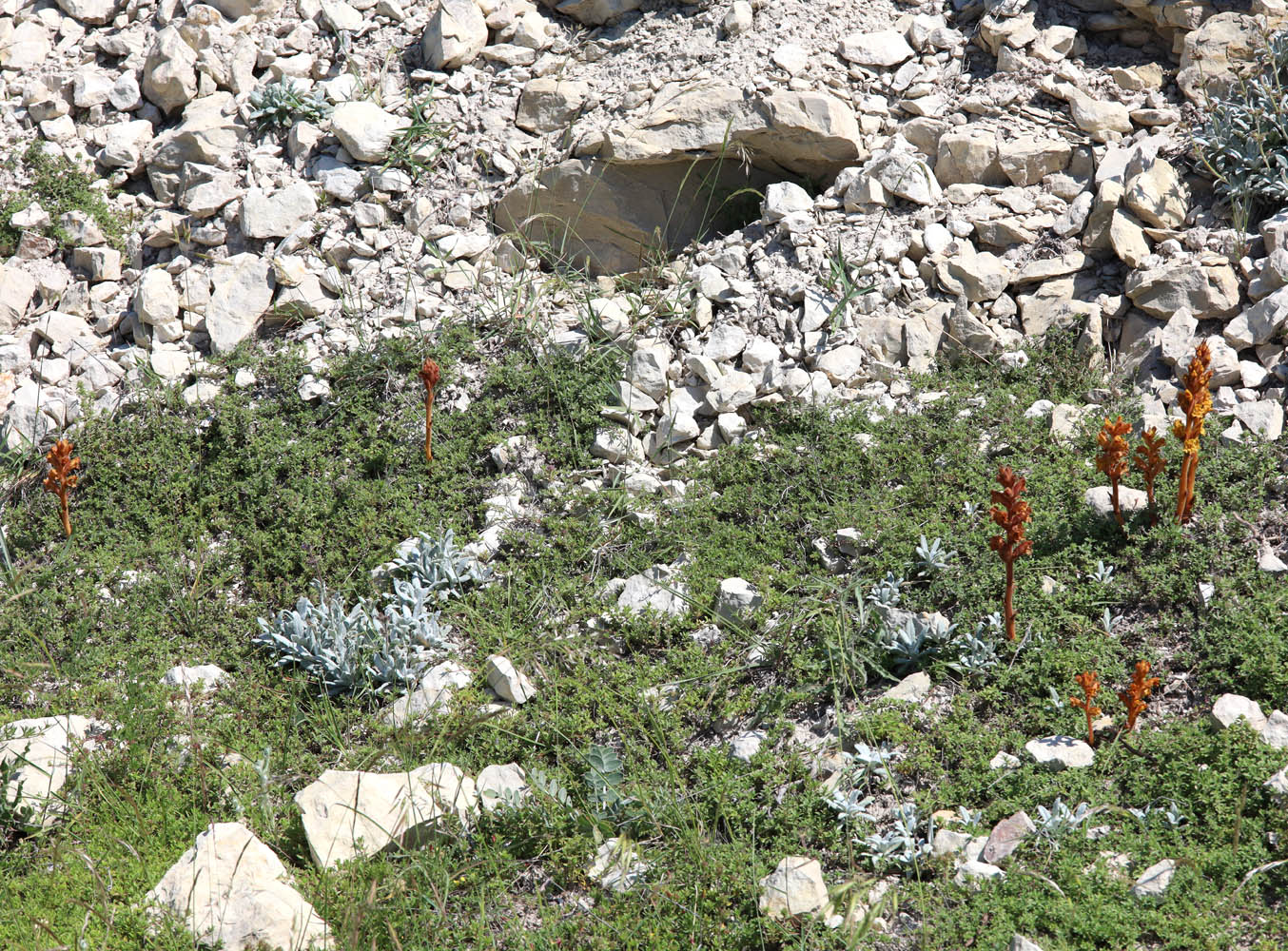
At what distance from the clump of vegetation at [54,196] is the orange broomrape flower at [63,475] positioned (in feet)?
7.28

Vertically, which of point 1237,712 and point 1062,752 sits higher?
point 1237,712

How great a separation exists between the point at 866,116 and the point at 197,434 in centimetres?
488

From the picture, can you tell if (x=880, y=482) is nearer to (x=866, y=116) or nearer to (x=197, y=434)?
(x=866, y=116)

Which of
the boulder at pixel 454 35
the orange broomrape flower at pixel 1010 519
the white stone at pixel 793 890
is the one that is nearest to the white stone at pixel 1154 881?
the white stone at pixel 793 890

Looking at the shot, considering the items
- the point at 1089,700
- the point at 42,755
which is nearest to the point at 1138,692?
the point at 1089,700

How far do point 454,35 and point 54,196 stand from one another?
314cm

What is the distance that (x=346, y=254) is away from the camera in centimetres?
669

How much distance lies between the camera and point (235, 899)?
136 inches

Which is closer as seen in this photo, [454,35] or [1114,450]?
[1114,450]

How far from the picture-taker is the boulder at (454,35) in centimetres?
744

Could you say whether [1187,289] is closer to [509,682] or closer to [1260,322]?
[1260,322]

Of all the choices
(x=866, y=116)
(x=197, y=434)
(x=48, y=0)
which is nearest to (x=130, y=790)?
(x=197, y=434)

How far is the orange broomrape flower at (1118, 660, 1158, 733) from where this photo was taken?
367cm

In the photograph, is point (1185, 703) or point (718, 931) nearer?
point (718, 931)
